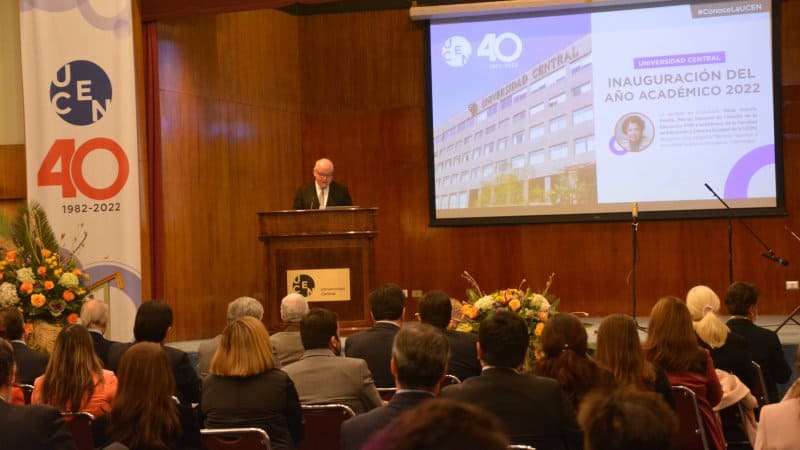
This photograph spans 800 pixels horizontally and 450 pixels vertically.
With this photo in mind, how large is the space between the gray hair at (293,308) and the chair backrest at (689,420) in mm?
2055

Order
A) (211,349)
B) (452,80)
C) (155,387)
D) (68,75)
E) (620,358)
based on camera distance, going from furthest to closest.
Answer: (452,80), (68,75), (211,349), (620,358), (155,387)

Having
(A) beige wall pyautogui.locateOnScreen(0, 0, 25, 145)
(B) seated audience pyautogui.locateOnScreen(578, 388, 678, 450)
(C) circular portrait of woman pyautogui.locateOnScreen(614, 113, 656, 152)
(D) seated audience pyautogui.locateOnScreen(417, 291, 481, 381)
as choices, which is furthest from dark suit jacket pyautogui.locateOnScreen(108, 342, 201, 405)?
(C) circular portrait of woman pyautogui.locateOnScreen(614, 113, 656, 152)

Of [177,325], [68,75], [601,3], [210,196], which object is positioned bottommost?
[177,325]

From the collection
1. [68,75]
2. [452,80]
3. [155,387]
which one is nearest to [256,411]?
[155,387]

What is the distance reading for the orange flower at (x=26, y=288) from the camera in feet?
22.1

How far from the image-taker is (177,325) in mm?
9477

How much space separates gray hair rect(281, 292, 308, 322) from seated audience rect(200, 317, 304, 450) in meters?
1.39

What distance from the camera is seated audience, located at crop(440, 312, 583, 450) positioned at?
10.5ft

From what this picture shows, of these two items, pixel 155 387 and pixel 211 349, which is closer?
pixel 155 387

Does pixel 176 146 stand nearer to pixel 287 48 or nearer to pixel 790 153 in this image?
pixel 287 48

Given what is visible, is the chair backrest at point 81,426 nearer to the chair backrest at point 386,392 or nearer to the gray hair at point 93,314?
the chair backrest at point 386,392

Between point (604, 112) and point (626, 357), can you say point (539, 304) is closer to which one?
point (626, 357)

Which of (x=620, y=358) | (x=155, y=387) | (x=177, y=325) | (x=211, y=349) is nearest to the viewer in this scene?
(x=155, y=387)

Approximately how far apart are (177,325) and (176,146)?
5.58 ft
